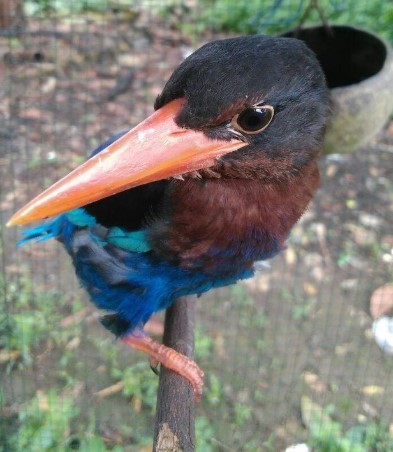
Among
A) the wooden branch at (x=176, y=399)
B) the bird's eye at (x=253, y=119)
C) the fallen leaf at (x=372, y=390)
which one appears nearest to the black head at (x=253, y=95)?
the bird's eye at (x=253, y=119)

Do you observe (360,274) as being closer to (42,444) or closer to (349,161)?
(349,161)

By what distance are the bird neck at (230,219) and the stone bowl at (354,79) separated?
444mm

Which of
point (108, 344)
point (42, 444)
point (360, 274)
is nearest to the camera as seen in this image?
point (42, 444)

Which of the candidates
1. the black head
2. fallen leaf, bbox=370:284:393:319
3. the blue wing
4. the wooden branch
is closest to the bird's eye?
the black head

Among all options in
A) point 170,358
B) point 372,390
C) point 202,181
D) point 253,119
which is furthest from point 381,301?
point 253,119

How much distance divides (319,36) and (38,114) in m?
1.66

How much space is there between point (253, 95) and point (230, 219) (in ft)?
0.92

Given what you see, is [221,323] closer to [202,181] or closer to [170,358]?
[170,358]

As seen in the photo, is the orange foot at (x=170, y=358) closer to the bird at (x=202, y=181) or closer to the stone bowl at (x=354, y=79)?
the bird at (x=202, y=181)

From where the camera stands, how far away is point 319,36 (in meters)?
2.01

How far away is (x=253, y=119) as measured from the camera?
934mm

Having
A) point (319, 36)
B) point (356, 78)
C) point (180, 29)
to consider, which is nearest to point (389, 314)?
point (356, 78)

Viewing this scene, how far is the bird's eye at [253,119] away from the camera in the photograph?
36.3 inches

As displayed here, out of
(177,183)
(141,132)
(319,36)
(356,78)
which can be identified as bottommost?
(356,78)
